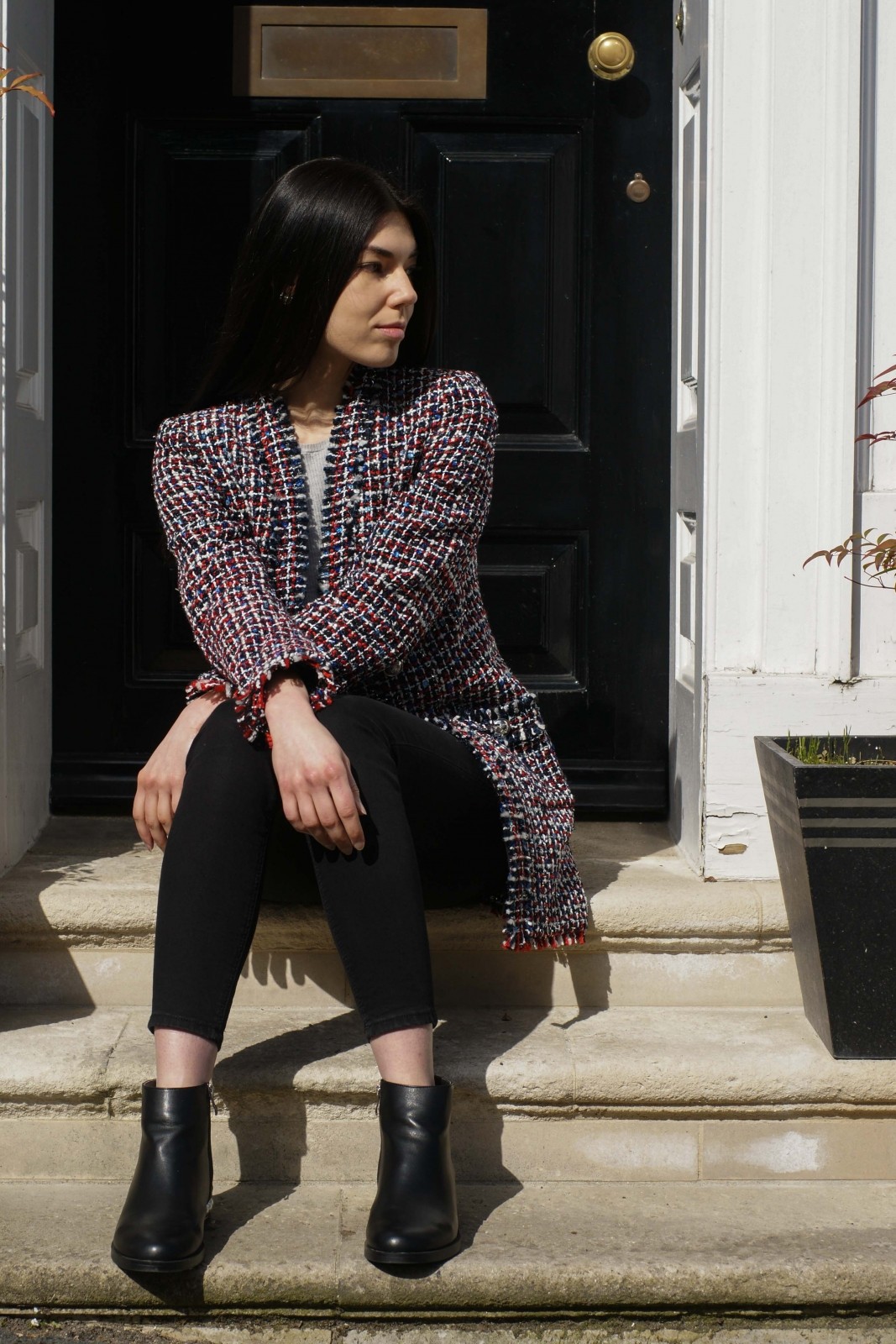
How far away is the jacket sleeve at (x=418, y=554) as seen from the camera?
1.98 metres

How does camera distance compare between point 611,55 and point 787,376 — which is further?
point 611,55

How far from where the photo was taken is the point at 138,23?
283 cm

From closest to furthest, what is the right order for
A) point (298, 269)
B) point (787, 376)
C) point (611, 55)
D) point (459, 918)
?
point (298, 269) → point (459, 918) → point (787, 376) → point (611, 55)

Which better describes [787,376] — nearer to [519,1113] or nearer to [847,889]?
[847,889]

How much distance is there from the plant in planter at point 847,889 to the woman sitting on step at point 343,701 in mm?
346

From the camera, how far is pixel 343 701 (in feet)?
6.22

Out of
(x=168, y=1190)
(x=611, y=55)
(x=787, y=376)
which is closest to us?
(x=168, y=1190)

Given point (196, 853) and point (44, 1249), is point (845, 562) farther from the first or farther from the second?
point (44, 1249)

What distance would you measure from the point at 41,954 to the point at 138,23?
1.81m

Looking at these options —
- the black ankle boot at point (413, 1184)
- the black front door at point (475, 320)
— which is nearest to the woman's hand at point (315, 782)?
the black ankle boot at point (413, 1184)

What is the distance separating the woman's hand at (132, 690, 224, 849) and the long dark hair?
1.87 ft

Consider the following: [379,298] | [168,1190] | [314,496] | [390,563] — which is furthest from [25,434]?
[168,1190]

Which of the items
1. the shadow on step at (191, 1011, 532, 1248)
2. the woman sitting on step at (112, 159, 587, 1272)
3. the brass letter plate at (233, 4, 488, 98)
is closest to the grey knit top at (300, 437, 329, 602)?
the woman sitting on step at (112, 159, 587, 1272)

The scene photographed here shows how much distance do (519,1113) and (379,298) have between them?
3.99 ft
